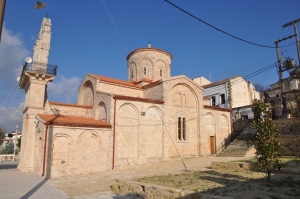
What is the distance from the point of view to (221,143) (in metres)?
24.5

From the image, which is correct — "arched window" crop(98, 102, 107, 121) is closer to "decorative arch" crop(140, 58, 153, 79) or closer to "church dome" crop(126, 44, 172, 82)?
"church dome" crop(126, 44, 172, 82)

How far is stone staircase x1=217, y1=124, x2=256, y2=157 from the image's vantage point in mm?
19953

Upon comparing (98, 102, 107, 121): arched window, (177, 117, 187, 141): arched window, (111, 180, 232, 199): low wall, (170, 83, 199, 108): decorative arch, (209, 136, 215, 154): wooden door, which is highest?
(170, 83, 199, 108): decorative arch

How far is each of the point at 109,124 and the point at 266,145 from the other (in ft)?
35.7

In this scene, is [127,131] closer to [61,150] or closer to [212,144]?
[61,150]

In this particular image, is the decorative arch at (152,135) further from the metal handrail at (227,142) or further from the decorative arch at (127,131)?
the metal handrail at (227,142)

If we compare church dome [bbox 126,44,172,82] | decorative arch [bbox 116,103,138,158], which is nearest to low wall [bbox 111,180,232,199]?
decorative arch [bbox 116,103,138,158]

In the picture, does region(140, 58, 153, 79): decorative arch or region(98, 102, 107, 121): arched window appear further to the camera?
region(140, 58, 153, 79): decorative arch

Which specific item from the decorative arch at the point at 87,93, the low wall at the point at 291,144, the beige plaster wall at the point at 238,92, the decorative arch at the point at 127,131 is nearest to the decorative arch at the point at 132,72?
the decorative arch at the point at 87,93

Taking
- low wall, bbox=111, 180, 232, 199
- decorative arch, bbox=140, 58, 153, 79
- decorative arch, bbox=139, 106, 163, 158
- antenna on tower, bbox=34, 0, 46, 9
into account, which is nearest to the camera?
low wall, bbox=111, 180, 232, 199

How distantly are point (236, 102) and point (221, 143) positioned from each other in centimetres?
1080

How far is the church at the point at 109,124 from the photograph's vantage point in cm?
1473

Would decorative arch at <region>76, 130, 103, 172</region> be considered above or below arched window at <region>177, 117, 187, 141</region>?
below

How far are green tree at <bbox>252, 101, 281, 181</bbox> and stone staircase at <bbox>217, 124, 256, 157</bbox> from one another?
1105 centimetres
